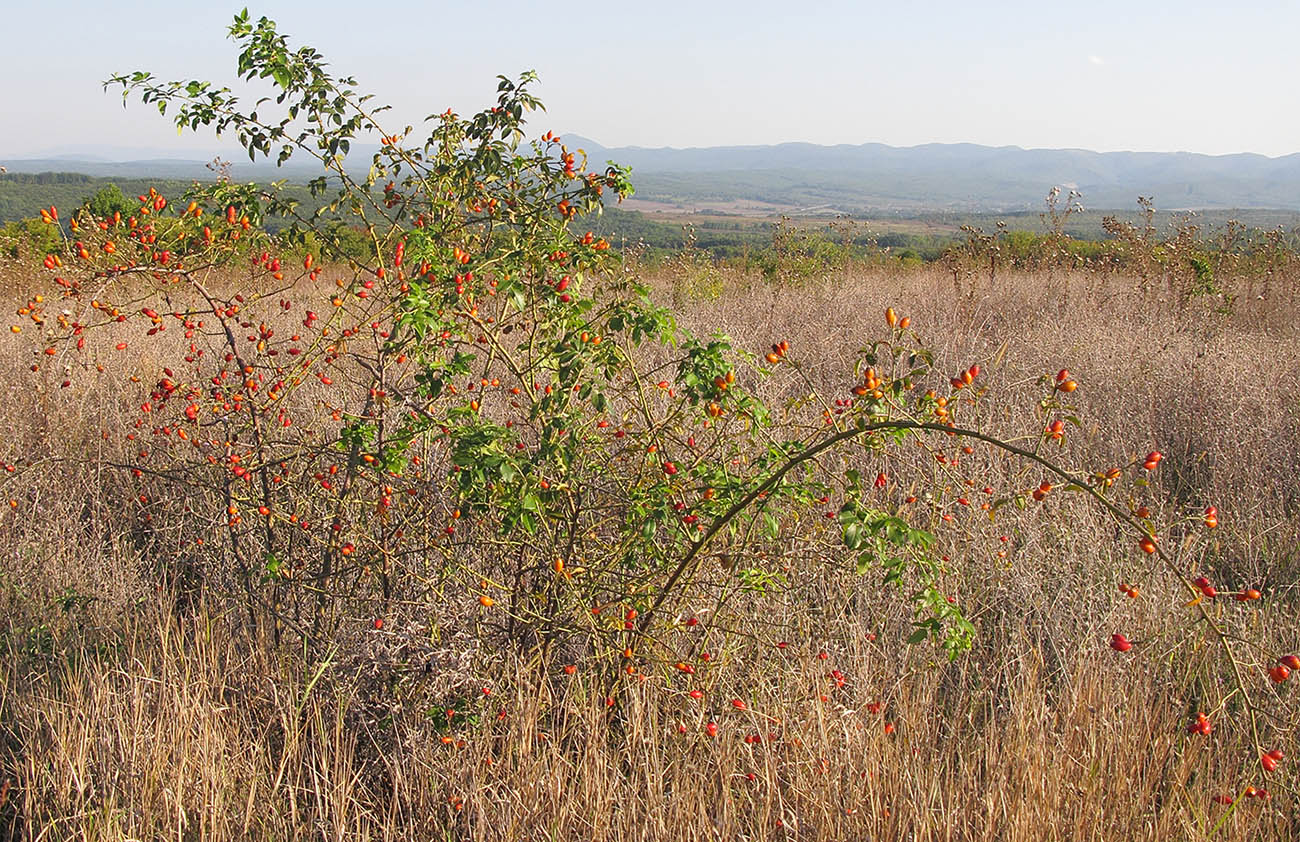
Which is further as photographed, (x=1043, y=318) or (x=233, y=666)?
(x=1043, y=318)

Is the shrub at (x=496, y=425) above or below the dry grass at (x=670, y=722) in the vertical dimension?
above

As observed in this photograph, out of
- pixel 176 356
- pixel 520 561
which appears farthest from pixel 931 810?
pixel 176 356

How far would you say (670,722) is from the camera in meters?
2.19

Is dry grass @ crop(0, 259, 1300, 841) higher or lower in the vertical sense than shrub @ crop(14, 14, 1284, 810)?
lower

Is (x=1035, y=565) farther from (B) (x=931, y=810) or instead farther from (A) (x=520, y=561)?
(A) (x=520, y=561)

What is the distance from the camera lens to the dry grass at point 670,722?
1.90m

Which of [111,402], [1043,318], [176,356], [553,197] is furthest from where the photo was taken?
[1043,318]

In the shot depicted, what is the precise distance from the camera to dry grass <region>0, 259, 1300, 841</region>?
1.90 metres

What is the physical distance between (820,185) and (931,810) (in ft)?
478

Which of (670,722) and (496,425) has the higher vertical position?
(496,425)

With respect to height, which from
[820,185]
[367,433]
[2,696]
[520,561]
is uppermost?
[820,185]

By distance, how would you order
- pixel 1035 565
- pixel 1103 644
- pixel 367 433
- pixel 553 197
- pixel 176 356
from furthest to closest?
1. pixel 176 356
2. pixel 1035 565
3. pixel 1103 644
4. pixel 553 197
5. pixel 367 433

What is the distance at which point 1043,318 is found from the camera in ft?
23.4

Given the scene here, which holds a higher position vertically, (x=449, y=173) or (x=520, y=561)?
(x=449, y=173)
